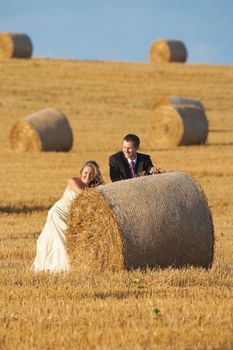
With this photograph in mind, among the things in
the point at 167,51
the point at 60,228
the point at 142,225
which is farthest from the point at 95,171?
the point at 167,51

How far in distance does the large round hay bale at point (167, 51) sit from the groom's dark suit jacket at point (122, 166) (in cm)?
4635

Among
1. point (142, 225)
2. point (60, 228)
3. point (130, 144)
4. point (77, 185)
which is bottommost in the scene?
point (60, 228)

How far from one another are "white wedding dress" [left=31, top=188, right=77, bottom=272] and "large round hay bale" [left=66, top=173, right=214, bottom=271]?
411 millimetres

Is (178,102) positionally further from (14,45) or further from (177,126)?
(14,45)

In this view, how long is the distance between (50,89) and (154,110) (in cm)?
1554

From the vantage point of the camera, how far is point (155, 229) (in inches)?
365

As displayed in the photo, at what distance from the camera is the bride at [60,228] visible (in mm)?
10281


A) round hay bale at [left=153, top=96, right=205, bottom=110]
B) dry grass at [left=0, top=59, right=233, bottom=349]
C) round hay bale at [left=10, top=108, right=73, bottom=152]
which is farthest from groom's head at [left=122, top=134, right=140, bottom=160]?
round hay bale at [left=153, top=96, right=205, bottom=110]

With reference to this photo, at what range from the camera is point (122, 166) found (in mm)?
10531

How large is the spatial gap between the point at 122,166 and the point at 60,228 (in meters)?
0.88

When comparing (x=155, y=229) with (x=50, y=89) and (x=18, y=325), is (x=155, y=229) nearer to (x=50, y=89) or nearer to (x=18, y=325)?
(x=18, y=325)

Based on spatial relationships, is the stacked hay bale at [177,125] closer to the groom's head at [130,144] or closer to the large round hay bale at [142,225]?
the groom's head at [130,144]

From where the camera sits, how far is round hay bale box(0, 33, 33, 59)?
171 feet

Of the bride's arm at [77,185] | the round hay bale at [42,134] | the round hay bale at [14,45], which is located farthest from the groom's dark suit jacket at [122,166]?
the round hay bale at [14,45]
